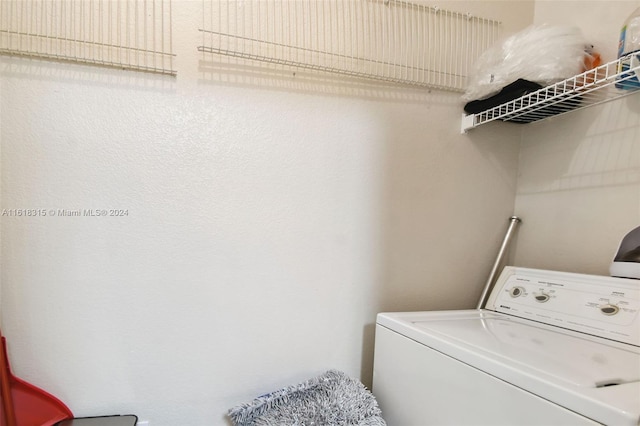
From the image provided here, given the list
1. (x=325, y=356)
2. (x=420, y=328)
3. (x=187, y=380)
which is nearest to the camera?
(x=420, y=328)

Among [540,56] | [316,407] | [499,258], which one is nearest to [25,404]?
[316,407]

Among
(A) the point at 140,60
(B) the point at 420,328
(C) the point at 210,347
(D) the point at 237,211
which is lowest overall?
(C) the point at 210,347

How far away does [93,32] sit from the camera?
92 cm

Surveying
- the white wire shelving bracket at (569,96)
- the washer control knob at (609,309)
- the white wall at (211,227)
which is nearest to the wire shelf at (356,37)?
the white wall at (211,227)

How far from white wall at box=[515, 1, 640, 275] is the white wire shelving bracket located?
4 cm

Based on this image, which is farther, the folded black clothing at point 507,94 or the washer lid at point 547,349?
the folded black clothing at point 507,94

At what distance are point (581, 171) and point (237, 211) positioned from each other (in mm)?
1150

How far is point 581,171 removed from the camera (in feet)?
3.75

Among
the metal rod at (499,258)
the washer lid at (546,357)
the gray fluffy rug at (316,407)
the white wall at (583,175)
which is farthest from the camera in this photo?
the metal rod at (499,258)

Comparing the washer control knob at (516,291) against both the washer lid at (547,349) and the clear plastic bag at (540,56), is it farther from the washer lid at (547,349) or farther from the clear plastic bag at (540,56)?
the clear plastic bag at (540,56)

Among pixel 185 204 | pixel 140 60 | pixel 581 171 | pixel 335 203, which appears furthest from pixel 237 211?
pixel 581 171

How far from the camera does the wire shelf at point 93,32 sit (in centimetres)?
88

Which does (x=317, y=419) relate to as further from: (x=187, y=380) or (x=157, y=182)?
(x=157, y=182)

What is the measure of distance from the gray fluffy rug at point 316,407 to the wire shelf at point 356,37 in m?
0.99
